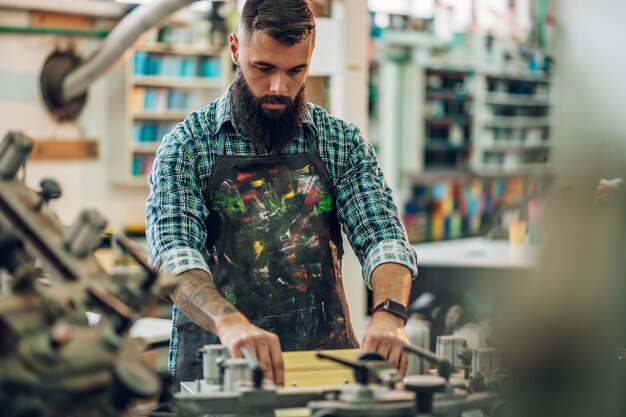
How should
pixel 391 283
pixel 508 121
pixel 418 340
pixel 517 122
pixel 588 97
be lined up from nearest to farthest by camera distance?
pixel 588 97 < pixel 391 283 < pixel 418 340 < pixel 508 121 < pixel 517 122

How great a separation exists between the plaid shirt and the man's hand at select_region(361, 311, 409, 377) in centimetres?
25

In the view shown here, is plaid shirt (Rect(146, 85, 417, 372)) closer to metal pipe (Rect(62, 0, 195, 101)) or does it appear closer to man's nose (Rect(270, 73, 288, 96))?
man's nose (Rect(270, 73, 288, 96))

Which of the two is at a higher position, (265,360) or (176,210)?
(176,210)

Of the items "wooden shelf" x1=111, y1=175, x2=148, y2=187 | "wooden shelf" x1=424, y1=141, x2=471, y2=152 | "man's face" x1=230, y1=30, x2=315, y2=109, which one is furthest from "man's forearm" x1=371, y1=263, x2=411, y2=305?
"wooden shelf" x1=424, y1=141, x2=471, y2=152

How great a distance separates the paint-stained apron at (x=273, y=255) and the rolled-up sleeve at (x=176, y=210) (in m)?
0.06

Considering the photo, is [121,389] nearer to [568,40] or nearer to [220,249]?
[568,40]

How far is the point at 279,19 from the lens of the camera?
221 cm

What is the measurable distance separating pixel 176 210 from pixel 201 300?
0.86ft

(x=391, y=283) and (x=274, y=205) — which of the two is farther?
(x=274, y=205)

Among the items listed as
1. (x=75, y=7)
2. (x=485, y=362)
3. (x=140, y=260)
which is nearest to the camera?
(x=140, y=260)

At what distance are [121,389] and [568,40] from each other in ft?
2.24

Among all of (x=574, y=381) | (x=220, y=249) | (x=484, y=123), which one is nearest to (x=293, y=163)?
(x=220, y=249)

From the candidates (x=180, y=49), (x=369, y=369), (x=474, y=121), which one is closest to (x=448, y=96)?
(x=474, y=121)

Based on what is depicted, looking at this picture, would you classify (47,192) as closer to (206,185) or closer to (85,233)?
(85,233)
